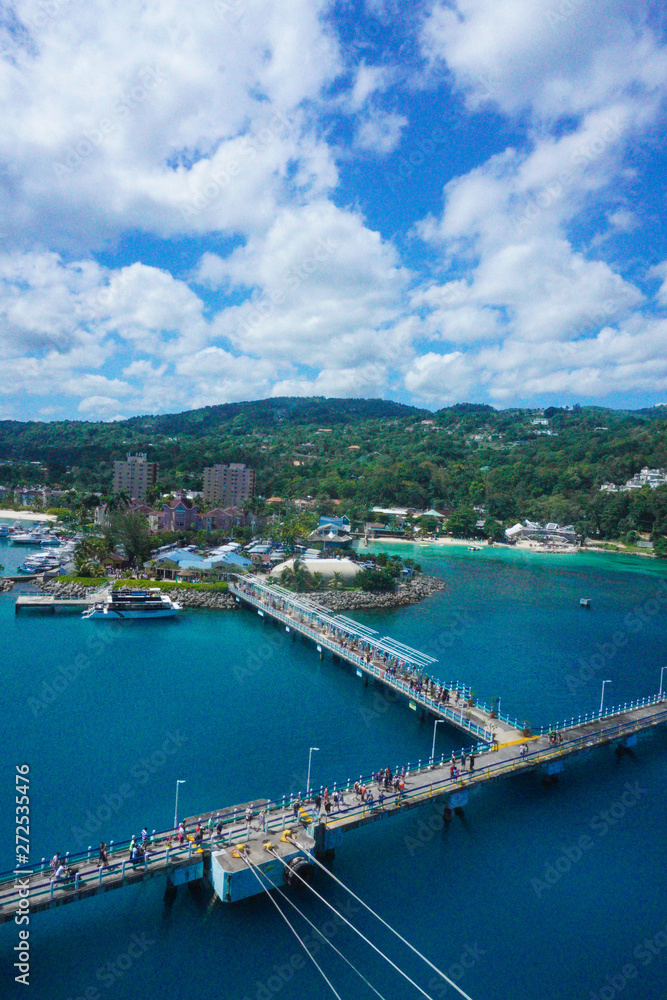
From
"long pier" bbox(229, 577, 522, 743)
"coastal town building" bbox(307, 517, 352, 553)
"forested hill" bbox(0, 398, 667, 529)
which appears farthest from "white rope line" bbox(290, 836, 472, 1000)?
"forested hill" bbox(0, 398, 667, 529)

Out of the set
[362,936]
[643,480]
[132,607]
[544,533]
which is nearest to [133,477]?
[132,607]

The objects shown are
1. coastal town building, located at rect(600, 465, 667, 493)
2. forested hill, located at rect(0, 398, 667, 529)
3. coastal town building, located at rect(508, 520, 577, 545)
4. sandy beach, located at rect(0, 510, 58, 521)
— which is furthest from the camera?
coastal town building, located at rect(600, 465, 667, 493)

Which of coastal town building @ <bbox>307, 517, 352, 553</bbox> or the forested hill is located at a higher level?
the forested hill

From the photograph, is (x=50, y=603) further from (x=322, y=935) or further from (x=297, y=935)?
(x=322, y=935)

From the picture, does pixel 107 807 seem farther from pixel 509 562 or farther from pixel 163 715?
pixel 509 562

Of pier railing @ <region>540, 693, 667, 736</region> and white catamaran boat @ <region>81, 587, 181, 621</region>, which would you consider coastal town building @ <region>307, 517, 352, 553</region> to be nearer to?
white catamaran boat @ <region>81, 587, 181, 621</region>

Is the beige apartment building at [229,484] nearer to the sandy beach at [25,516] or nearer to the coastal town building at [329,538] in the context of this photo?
the sandy beach at [25,516]

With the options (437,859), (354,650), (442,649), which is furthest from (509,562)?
(437,859)

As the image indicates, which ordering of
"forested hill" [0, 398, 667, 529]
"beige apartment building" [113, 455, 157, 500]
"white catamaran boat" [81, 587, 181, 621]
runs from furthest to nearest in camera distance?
"forested hill" [0, 398, 667, 529], "beige apartment building" [113, 455, 157, 500], "white catamaran boat" [81, 587, 181, 621]
